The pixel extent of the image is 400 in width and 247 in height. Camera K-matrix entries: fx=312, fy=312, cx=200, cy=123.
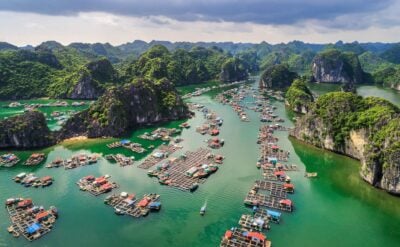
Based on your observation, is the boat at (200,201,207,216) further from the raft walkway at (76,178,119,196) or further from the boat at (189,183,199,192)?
the raft walkway at (76,178,119,196)

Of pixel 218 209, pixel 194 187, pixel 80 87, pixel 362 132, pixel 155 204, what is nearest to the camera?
pixel 218 209

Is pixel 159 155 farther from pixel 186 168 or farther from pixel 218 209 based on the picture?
pixel 218 209

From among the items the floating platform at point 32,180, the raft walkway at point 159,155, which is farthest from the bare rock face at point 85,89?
the floating platform at point 32,180

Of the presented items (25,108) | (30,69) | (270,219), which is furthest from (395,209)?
(30,69)

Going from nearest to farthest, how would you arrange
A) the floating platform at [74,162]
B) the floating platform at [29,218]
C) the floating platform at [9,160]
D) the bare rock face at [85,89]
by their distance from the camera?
the floating platform at [29,218] < the floating platform at [74,162] < the floating platform at [9,160] < the bare rock face at [85,89]

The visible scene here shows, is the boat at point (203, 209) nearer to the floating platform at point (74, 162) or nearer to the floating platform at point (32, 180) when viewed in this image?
the floating platform at point (32, 180)

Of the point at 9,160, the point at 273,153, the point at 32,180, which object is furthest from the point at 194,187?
the point at 9,160

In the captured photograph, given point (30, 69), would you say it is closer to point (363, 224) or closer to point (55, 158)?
point (55, 158)
